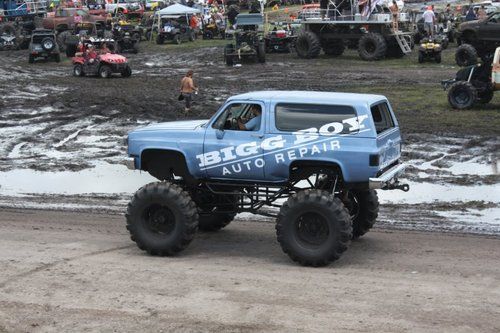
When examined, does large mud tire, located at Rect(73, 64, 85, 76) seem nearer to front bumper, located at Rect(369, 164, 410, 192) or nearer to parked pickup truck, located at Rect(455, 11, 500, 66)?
parked pickup truck, located at Rect(455, 11, 500, 66)

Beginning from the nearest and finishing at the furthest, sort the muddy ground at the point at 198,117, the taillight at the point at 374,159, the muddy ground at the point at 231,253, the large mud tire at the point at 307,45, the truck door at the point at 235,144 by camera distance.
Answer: the muddy ground at the point at 231,253
the taillight at the point at 374,159
the truck door at the point at 235,144
the muddy ground at the point at 198,117
the large mud tire at the point at 307,45

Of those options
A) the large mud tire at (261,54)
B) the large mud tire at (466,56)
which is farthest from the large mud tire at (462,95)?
the large mud tire at (261,54)

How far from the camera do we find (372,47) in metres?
35.0

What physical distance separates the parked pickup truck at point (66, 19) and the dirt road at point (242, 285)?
37449 mm

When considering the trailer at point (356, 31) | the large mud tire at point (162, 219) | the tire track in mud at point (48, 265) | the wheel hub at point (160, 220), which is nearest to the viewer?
the tire track in mud at point (48, 265)

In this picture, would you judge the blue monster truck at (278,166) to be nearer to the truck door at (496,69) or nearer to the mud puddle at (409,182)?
the mud puddle at (409,182)

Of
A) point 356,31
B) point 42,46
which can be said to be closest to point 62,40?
point 42,46

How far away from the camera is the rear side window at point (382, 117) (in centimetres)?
1099

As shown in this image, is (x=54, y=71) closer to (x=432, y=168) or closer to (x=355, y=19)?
(x=355, y=19)

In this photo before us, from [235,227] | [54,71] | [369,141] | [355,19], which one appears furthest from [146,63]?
[369,141]

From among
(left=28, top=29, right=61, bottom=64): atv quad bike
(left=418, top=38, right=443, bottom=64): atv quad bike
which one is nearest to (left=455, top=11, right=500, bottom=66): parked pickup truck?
(left=418, top=38, right=443, bottom=64): atv quad bike

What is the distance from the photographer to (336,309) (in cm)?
895

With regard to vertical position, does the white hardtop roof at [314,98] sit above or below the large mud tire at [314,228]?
above

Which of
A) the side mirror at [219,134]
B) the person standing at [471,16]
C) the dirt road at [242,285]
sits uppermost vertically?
the person standing at [471,16]
